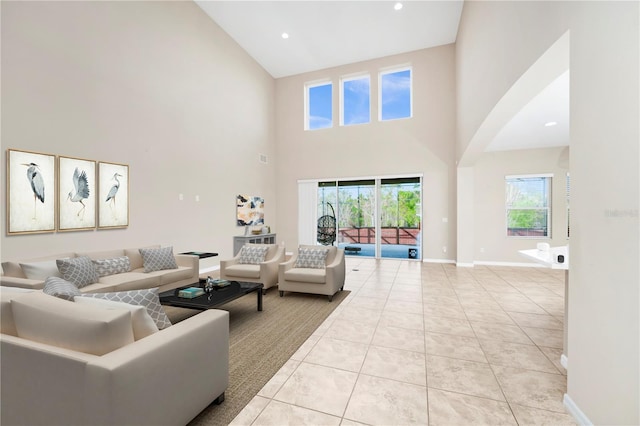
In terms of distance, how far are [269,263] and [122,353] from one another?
11.3 feet

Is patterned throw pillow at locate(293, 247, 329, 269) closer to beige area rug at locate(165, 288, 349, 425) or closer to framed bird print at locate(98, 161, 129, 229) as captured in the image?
beige area rug at locate(165, 288, 349, 425)

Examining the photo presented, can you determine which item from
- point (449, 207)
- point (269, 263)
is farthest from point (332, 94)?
point (269, 263)

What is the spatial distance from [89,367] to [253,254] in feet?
12.8

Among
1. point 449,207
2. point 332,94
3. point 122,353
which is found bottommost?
point 122,353

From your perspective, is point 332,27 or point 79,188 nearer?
point 79,188

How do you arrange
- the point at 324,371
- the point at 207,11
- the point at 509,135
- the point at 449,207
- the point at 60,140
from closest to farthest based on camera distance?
the point at 324,371, the point at 60,140, the point at 509,135, the point at 207,11, the point at 449,207

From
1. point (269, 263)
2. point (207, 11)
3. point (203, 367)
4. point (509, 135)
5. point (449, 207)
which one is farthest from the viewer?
point (449, 207)

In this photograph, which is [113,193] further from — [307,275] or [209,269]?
[307,275]

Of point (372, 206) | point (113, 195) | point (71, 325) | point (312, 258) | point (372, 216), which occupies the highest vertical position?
point (113, 195)

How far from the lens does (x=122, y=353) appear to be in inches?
54.6

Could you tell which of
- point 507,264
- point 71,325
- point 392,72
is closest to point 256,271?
point 71,325

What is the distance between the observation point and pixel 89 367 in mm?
1291

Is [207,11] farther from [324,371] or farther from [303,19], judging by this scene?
[324,371]

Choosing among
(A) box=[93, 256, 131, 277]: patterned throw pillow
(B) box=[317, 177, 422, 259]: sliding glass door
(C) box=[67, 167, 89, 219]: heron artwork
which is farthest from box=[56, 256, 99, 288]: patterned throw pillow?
(B) box=[317, 177, 422, 259]: sliding glass door
